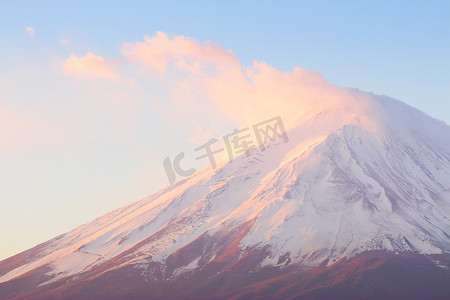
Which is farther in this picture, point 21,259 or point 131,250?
point 21,259

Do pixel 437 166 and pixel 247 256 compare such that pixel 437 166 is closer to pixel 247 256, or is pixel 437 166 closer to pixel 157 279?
pixel 247 256

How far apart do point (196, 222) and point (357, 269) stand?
48278 mm

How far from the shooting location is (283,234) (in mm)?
127875

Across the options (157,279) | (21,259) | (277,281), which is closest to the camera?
(277,281)

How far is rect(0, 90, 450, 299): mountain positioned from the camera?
112 m

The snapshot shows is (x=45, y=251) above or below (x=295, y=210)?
above

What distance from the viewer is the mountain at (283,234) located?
11150cm

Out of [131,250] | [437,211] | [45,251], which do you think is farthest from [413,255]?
[45,251]

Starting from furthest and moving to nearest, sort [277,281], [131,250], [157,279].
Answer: [131,250] < [157,279] < [277,281]

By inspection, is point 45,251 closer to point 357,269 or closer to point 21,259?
point 21,259

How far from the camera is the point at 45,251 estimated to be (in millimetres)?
159500

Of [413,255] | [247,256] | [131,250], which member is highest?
[131,250]

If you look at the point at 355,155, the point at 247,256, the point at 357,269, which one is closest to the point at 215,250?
the point at 247,256

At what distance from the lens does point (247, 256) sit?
122500 mm
